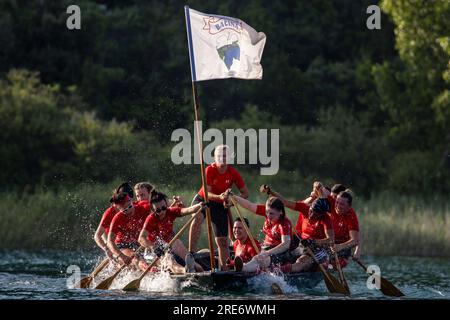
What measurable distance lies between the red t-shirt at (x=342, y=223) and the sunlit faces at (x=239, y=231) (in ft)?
6.97

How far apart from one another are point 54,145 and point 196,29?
18951mm

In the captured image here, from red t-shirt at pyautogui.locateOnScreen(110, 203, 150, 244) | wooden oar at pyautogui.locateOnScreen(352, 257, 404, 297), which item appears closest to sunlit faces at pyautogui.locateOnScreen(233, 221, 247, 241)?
red t-shirt at pyautogui.locateOnScreen(110, 203, 150, 244)

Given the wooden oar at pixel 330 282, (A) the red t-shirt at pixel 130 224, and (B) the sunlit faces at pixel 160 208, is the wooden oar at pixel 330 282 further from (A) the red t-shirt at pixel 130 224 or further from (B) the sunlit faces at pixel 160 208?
(A) the red t-shirt at pixel 130 224

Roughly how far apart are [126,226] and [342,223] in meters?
3.84

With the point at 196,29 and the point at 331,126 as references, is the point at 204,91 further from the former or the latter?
the point at 196,29

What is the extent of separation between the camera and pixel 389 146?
4681 cm

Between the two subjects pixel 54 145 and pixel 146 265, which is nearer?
pixel 146 265

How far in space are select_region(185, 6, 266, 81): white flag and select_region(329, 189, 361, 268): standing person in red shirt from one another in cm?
277

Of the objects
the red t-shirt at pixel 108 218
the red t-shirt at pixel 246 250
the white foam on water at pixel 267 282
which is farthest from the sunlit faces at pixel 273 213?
the red t-shirt at pixel 108 218

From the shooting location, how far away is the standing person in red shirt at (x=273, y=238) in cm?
2141

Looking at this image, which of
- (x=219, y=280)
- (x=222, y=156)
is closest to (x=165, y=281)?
(x=219, y=280)

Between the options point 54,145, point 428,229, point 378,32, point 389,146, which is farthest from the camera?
point 378,32

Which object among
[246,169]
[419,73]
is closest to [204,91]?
[246,169]

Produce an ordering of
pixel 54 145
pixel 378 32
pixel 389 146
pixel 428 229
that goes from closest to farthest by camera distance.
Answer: pixel 428 229
pixel 54 145
pixel 389 146
pixel 378 32
